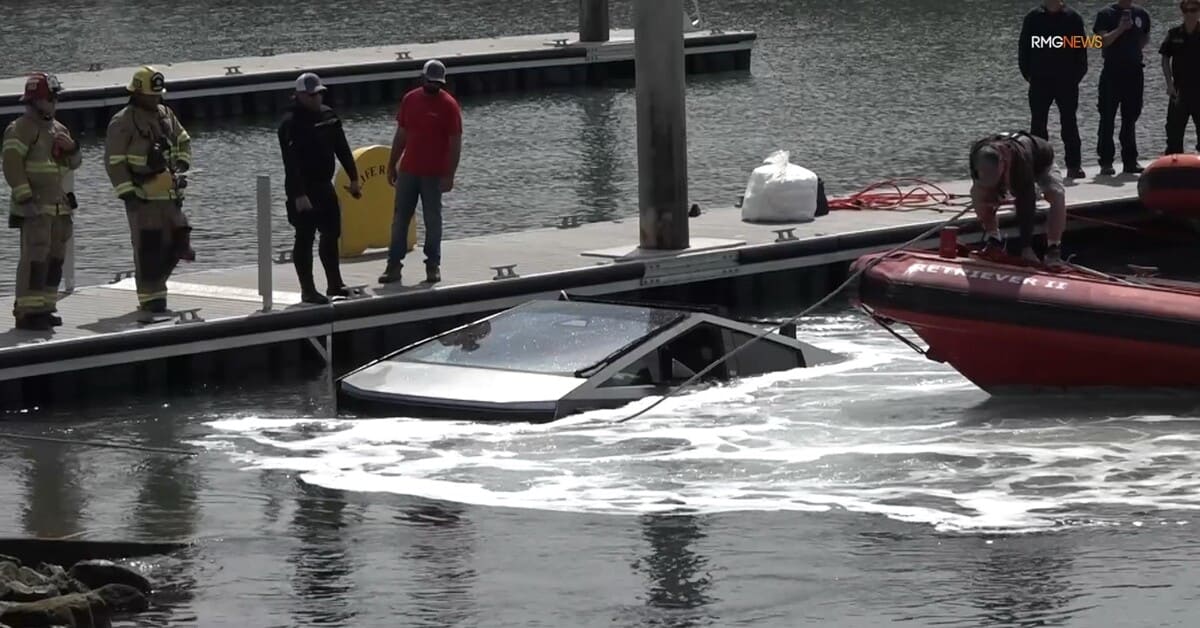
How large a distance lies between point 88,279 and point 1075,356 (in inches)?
364

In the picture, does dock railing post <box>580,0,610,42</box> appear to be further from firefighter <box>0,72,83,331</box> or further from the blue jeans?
firefighter <box>0,72,83,331</box>

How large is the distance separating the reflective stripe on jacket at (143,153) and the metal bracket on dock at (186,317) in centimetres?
83

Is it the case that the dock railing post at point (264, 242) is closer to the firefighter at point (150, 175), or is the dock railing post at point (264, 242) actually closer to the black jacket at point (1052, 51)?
the firefighter at point (150, 175)

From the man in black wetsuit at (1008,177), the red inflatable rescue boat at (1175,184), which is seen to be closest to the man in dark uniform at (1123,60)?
the red inflatable rescue boat at (1175,184)

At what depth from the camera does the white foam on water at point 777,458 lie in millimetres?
12812

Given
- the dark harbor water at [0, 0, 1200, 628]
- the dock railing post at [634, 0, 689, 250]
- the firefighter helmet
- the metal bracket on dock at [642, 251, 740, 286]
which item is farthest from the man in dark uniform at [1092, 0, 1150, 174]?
the firefighter helmet

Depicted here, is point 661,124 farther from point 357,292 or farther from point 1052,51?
point 1052,51

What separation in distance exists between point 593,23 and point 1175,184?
19758 millimetres

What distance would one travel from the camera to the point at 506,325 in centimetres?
1473

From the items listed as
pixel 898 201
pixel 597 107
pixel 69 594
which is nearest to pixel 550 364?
pixel 69 594

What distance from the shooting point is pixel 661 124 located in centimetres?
1873

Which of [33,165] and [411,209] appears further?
[411,209]

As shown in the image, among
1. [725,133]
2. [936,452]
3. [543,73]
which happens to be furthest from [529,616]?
[543,73]

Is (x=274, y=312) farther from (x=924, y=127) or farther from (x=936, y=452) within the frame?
(x=924, y=127)
